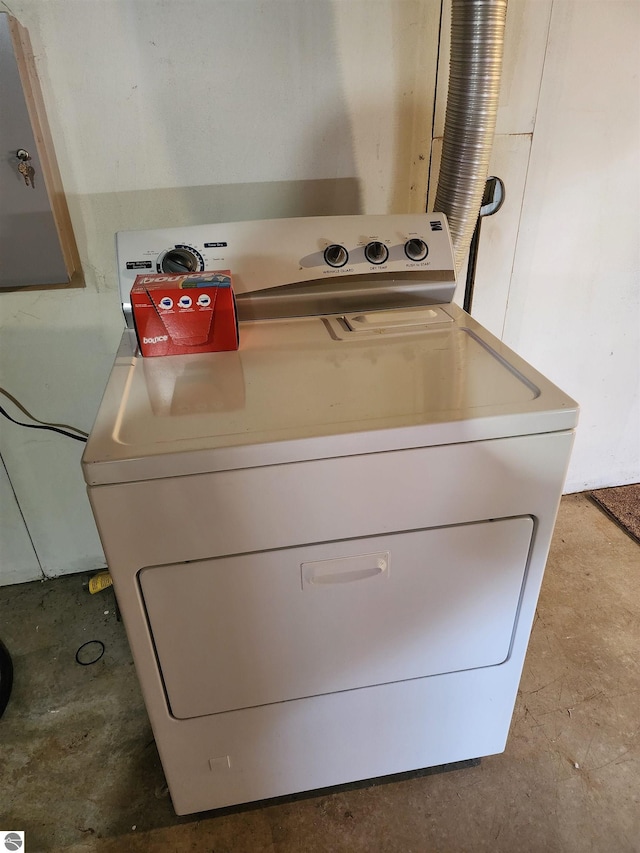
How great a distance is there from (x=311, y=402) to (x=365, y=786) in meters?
0.85

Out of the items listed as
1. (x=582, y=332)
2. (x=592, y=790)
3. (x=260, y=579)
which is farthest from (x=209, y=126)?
(x=592, y=790)

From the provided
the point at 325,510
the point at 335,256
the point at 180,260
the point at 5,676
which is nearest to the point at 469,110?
the point at 335,256

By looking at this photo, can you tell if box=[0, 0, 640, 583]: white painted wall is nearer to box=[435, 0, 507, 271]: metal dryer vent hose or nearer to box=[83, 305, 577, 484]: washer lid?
box=[435, 0, 507, 271]: metal dryer vent hose

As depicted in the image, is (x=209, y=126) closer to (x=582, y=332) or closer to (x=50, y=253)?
(x=50, y=253)

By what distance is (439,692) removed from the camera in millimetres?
1026

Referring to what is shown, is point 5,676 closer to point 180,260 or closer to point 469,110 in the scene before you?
point 180,260

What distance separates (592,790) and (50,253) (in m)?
1.57

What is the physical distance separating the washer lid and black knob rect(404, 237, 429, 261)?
0.19 meters

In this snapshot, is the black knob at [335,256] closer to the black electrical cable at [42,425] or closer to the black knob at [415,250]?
the black knob at [415,250]

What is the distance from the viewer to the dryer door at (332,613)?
82cm

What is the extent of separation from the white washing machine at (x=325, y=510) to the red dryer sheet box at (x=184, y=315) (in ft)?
0.11

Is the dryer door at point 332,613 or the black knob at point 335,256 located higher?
the black knob at point 335,256

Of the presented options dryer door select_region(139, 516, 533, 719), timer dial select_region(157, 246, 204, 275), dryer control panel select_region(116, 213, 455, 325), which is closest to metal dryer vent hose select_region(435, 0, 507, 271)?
dryer control panel select_region(116, 213, 455, 325)

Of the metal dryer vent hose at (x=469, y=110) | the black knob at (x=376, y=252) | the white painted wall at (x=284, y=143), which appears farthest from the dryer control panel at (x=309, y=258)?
the white painted wall at (x=284, y=143)
